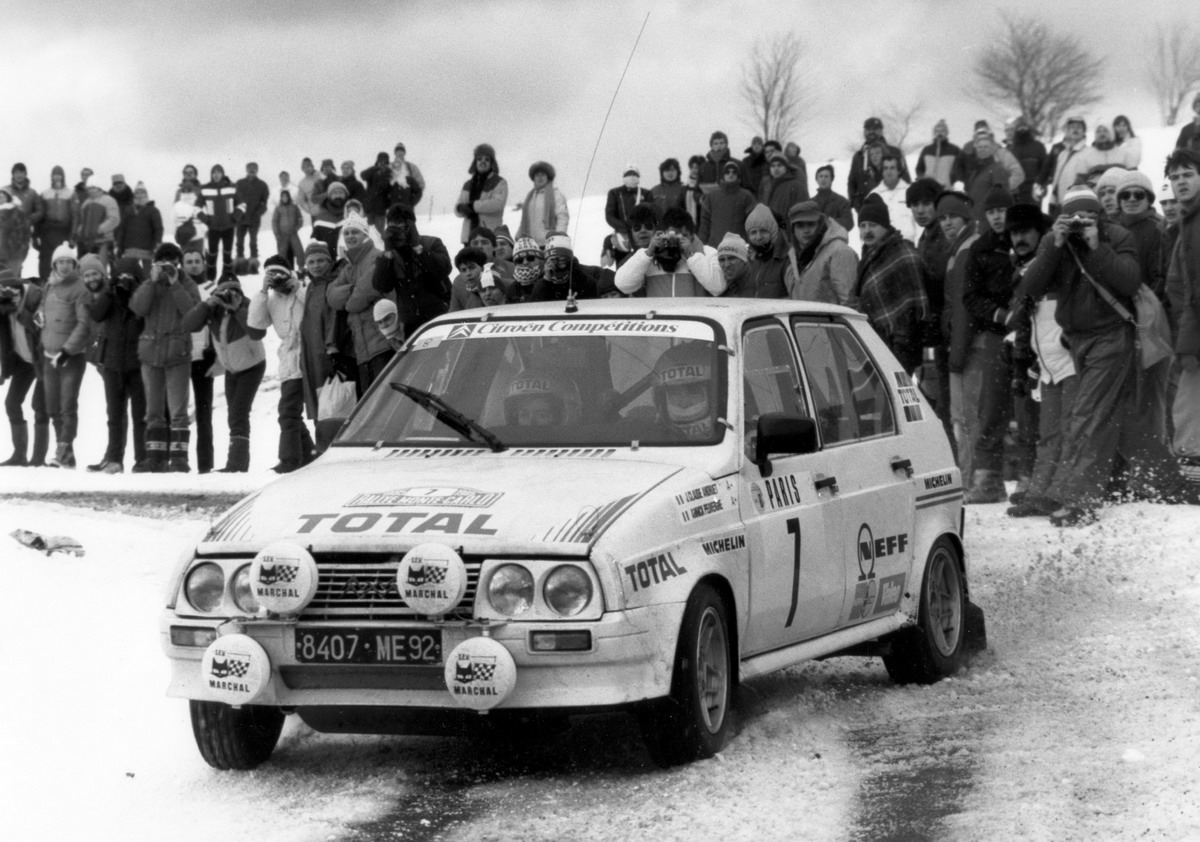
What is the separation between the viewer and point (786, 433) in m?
7.13

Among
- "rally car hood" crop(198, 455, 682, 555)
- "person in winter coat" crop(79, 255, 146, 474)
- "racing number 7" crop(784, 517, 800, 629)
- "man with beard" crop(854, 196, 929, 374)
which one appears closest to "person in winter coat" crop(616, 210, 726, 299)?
"man with beard" crop(854, 196, 929, 374)

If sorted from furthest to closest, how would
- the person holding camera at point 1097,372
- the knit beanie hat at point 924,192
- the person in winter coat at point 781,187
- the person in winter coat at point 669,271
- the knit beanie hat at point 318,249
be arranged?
the person in winter coat at point 781,187 < the knit beanie hat at point 318,249 < the knit beanie hat at point 924,192 < the person holding camera at point 1097,372 < the person in winter coat at point 669,271

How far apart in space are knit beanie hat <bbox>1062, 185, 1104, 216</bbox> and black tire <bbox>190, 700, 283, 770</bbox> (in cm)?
→ 752

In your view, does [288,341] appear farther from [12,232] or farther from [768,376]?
[12,232]

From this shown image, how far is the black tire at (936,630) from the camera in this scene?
858 cm

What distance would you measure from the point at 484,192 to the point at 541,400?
13.5m

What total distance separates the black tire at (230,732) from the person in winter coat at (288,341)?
9.42 m

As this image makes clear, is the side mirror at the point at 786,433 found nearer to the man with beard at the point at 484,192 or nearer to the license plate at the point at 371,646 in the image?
the license plate at the point at 371,646

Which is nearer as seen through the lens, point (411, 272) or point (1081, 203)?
point (1081, 203)

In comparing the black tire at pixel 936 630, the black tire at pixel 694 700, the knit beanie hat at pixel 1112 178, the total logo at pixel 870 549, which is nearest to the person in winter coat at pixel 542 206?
the knit beanie hat at pixel 1112 178

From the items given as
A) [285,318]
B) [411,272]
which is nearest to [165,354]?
[285,318]

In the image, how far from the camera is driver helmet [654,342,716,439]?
7336mm

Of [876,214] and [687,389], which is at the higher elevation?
[876,214]

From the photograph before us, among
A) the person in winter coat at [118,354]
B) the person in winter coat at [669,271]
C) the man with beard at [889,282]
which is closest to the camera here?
the person in winter coat at [669,271]
